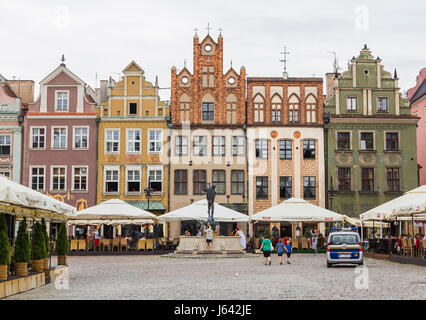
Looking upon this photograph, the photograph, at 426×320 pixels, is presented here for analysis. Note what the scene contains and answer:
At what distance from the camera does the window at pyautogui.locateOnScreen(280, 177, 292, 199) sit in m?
50.6

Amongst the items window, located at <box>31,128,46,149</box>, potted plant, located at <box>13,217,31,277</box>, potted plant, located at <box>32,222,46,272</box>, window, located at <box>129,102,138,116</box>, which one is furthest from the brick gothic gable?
potted plant, located at <box>13,217,31,277</box>

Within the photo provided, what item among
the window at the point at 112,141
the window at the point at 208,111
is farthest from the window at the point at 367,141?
the window at the point at 112,141

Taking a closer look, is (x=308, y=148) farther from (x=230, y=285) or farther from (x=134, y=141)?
(x=230, y=285)

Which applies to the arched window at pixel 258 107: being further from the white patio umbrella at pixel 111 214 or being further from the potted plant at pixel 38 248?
the potted plant at pixel 38 248

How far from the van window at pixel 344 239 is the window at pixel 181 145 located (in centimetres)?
2493

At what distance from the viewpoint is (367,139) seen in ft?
169

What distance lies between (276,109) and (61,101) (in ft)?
52.1

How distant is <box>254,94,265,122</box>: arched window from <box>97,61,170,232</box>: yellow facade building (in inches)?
258

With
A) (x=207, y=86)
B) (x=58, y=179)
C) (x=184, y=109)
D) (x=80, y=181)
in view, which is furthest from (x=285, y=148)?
(x=58, y=179)

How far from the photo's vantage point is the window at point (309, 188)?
5069cm

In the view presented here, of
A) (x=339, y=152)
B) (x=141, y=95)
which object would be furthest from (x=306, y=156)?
(x=141, y=95)

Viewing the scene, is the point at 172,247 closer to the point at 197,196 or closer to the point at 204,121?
the point at 197,196

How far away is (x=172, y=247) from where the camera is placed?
1628 inches
